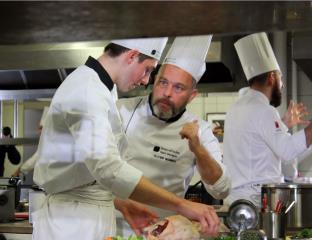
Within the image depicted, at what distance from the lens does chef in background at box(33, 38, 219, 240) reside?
3.73 ft

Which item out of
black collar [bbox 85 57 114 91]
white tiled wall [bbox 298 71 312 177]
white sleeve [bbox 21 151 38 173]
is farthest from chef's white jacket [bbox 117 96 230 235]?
white sleeve [bbox 21 151 38 173]

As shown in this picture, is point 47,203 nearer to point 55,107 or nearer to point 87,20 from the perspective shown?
point 55,107

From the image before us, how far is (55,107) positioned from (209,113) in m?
1.51

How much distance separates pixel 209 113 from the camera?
105 inches

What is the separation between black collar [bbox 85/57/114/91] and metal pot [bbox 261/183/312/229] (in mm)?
561

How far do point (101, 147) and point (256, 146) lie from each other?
1.06 m

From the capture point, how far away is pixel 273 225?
1.37 m

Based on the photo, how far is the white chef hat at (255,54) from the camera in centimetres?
224

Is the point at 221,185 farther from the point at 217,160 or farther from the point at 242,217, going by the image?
the point at 242,217

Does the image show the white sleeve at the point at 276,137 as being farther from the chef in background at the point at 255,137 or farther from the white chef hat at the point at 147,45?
the white chef hat at the point at 147,45

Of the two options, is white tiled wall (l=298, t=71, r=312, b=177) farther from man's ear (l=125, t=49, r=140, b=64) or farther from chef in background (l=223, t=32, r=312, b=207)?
man's ear (l=125, t=49, r=140, b=64)

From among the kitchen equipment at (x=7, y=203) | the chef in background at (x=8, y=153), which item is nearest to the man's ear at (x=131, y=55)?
the kitchen equipment at (x=7, y=203)

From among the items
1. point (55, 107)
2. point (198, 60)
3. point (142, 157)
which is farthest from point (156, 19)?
point (198, 60)

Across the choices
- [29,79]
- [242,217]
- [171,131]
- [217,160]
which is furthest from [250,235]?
[29,79]
